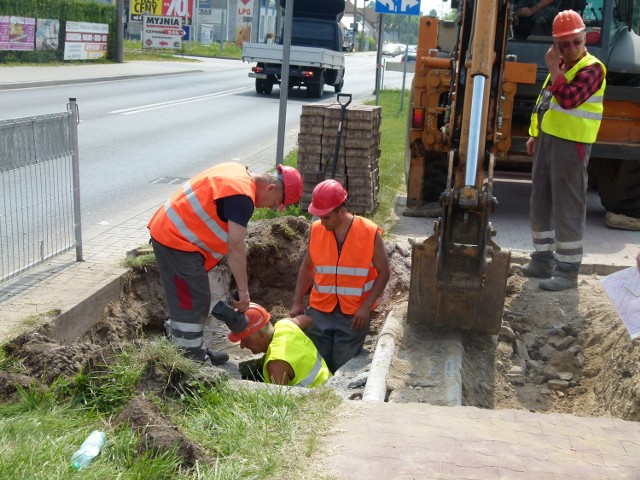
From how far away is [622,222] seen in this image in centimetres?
1040

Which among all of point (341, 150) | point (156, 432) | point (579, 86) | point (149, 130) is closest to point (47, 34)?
point (149, 130)

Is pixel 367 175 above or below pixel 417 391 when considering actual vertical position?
above

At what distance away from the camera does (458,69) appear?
23.6 ft

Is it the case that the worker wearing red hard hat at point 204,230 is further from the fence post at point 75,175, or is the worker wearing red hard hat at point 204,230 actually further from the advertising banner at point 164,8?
the advertising banner at point 164,8

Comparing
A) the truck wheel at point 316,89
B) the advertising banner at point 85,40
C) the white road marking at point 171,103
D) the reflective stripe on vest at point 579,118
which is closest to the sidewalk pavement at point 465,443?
the reflective stripe on vest at point 579,118

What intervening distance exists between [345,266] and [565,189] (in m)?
2.19

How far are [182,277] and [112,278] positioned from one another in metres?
1.33

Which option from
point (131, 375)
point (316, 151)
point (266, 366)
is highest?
point (316, 151)

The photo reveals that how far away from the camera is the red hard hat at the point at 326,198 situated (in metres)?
6.56

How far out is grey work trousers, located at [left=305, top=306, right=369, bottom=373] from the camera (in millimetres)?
7000

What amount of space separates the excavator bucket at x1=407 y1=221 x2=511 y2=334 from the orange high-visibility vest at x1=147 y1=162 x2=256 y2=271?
4.66 feet

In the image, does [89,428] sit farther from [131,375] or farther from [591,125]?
[591,125]

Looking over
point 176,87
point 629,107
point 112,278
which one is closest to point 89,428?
point 112,278

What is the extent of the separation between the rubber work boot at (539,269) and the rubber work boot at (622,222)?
2631 mm
